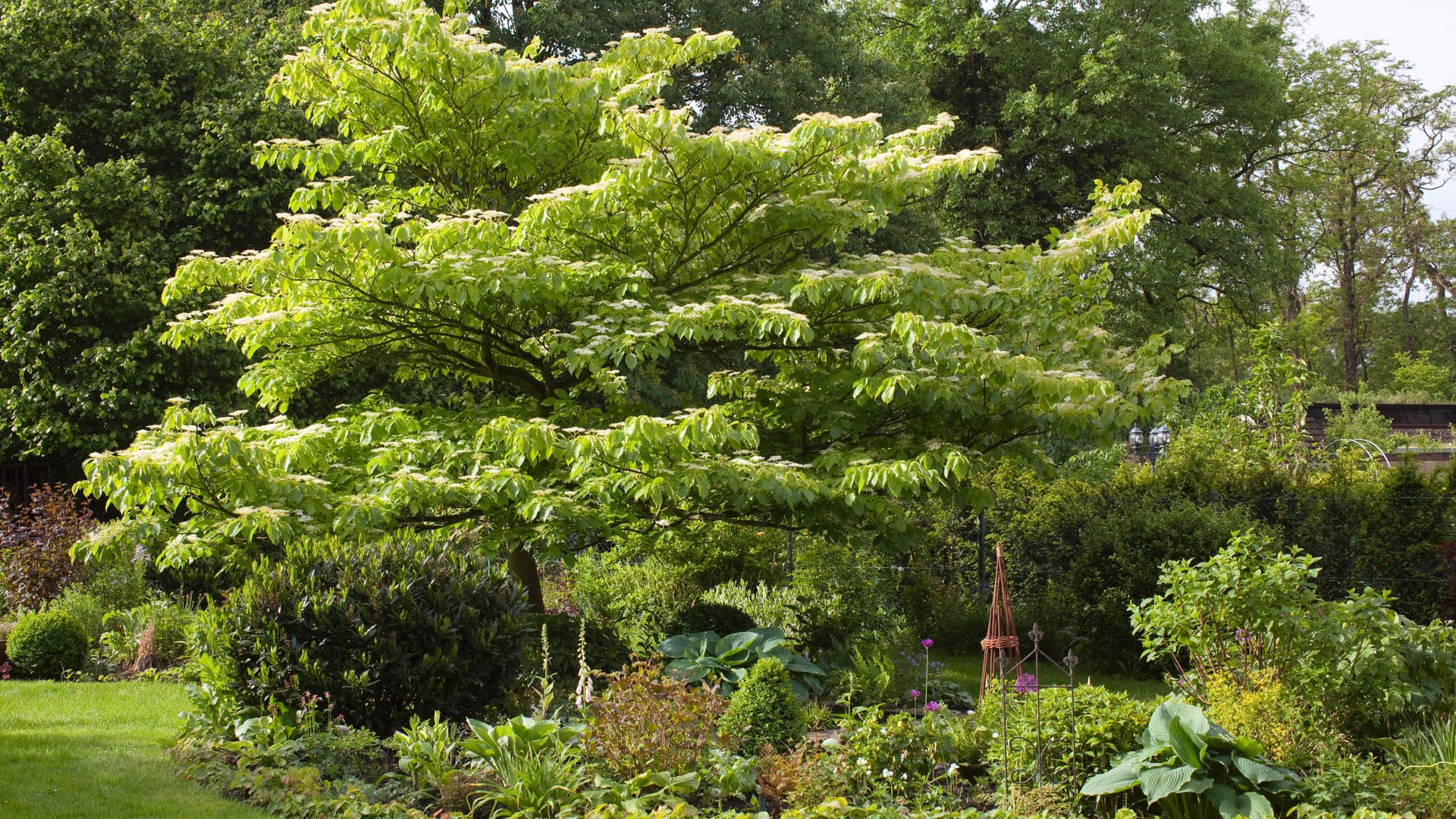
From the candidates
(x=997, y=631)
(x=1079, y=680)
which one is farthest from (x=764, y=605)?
(x=997, y=631)

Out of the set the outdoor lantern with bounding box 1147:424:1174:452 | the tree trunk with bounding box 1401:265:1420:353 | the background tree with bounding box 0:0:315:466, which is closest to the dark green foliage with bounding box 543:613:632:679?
the background tree with bounding box 0:0:315:466

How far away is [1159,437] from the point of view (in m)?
17.1

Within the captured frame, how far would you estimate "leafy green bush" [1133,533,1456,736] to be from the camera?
570cm

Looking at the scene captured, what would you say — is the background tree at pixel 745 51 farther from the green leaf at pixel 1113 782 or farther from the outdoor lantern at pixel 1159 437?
the green leaf at pixel 1113 782

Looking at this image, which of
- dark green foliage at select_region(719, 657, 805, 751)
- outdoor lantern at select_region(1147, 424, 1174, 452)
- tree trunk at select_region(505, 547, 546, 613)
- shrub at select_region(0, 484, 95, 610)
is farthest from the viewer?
outdoor lantern at select_region(1147, 424, 1174, 452)

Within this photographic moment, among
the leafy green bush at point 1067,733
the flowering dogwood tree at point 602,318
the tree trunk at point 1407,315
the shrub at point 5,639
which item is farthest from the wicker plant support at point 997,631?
the tree trunk at point 1407,315

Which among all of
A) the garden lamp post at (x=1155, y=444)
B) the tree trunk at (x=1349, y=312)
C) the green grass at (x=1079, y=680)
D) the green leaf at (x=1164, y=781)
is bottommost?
the green grass at (x=1079, y=680)

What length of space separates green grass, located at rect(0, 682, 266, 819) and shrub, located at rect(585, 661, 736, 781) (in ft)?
5.23

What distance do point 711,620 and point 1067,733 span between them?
3.63 m

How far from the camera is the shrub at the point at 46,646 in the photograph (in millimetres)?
8125

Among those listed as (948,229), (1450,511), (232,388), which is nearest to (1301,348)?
(948,229)

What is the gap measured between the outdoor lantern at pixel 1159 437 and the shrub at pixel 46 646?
556 inches

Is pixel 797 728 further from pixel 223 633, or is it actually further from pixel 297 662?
pixel 223 633

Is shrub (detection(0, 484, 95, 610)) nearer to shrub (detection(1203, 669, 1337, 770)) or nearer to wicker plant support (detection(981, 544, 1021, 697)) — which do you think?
wicker plant support (detection(981, 544, 1021, 697))
